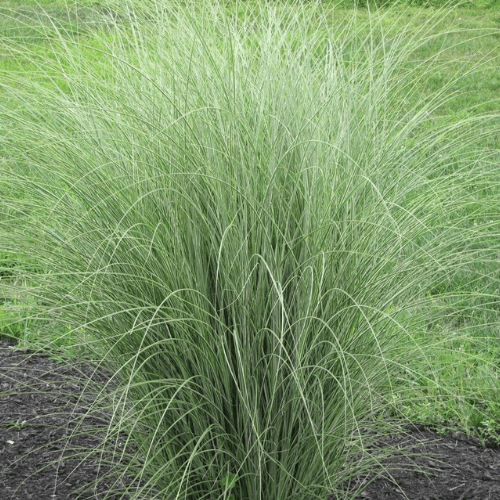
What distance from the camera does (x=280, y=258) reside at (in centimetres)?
208

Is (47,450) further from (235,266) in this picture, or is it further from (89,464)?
(235,266)

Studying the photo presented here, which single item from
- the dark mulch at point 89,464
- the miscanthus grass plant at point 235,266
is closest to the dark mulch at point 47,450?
the dark mulch at point 89,464

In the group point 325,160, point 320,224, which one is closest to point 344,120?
point 325,160

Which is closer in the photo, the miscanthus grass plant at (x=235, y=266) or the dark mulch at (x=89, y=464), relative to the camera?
the miscanthus grass plant at (x=235, y=266)

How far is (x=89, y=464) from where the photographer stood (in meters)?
2.61

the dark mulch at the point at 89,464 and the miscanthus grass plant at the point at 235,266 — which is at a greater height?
the miscanthus grass plant at the point at 235,266

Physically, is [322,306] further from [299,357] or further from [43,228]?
[43,228]

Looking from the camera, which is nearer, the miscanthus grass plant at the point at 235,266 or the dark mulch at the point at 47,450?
the miscanthus grass plant at the point at 235,266

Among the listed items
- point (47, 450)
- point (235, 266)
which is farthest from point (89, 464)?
point (235, 266)

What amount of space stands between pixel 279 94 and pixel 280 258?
22.8 inches

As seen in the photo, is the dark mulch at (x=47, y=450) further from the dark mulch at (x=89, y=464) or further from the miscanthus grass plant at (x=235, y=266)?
the miscanthus grass plant at (x=235, y=266)

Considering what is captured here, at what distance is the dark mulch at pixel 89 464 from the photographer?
96.6 inches

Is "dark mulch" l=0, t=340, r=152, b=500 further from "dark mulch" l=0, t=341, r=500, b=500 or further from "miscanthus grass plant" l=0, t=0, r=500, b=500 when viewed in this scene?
"miscanthus grass plant" l=0, t=0, r=500, b=500

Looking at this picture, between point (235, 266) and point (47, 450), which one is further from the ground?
Result: point (235, 266)
